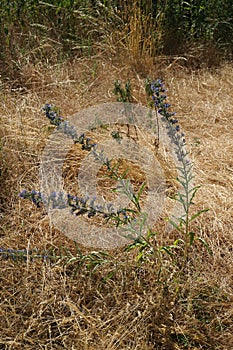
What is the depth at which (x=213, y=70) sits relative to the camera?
388cm

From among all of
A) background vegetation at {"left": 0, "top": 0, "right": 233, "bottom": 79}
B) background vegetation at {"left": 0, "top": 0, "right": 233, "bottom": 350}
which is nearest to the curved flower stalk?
background vegetation at {"left": 0, "top": 0, "right": 233, "bottom": 350}

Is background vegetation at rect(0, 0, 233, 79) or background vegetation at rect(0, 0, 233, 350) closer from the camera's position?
background vegetation at rect(0, 0, 233, 350)

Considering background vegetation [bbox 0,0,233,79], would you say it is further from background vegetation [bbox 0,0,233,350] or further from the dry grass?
the dry grass

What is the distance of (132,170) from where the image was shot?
104 inches

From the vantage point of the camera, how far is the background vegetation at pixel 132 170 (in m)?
1.96

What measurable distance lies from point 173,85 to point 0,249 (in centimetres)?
207

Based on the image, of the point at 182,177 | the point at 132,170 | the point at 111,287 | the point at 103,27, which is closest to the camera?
the point at 182,177

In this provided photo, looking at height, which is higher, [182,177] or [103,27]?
[103,27]

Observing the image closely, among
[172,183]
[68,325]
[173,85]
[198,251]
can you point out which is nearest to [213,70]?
[173,85]

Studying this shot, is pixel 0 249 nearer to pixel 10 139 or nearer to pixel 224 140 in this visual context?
pixel 10 139

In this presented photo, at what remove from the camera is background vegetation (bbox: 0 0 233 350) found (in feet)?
6.42

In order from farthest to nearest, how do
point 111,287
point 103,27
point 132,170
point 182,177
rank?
point 103,27
point 132,170
point 111,287
point 182,177

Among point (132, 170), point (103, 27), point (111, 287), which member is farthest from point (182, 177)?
point (103, 27)

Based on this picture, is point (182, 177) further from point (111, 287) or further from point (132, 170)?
point (132, 170)
